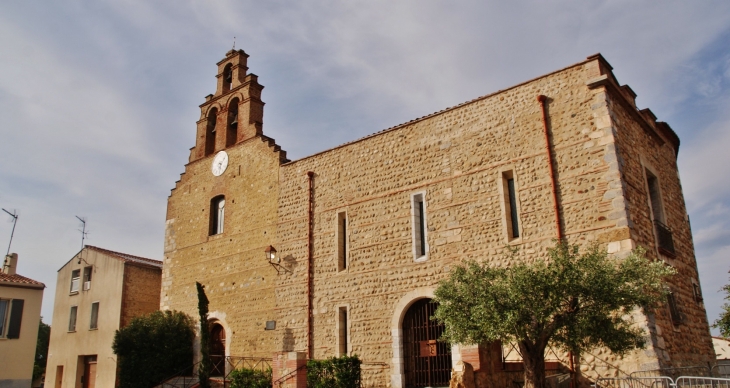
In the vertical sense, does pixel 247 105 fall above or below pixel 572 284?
above

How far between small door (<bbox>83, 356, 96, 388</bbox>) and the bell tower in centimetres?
865

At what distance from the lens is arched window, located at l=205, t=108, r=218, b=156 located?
2229 centimetres

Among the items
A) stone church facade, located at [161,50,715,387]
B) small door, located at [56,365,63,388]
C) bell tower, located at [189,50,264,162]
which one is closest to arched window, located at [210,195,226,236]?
stone church facade, located at [161,50,715,387]

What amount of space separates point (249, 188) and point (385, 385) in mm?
8306

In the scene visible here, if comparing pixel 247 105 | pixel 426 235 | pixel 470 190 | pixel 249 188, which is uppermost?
pixel 247 105

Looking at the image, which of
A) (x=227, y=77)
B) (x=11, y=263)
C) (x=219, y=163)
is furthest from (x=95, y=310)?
(x=227, y=77)

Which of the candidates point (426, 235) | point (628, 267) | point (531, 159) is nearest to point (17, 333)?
point (426, 235)

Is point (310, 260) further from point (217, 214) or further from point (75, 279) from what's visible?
point (75, 279)

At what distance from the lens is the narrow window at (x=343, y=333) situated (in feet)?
51.8

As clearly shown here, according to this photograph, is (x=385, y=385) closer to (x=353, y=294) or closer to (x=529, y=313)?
(x=353, y=294)

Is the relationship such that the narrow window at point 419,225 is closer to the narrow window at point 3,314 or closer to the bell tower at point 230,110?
the bell tower at point 230,110

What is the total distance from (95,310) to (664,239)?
20151 millimetres

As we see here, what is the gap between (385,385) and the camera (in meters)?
14.7

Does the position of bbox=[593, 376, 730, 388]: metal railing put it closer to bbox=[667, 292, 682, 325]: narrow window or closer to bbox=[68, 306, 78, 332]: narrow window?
bbox=[667, 292, 682, 325]: narrow window
